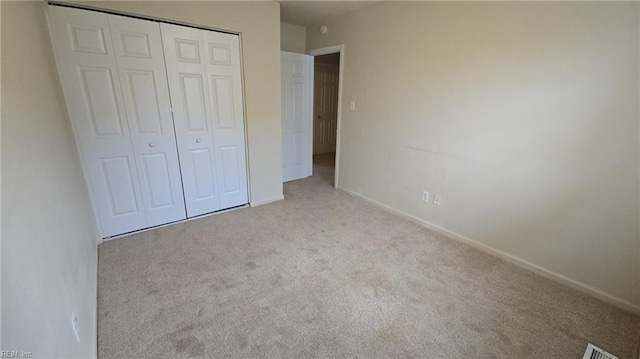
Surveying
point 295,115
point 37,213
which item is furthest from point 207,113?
point 37,213

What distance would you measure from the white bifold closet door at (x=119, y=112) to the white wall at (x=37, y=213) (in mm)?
233

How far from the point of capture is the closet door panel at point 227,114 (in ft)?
8.76

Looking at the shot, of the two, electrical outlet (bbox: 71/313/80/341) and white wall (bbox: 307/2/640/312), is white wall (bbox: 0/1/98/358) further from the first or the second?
white wall (bbox: 307/2/640/312)

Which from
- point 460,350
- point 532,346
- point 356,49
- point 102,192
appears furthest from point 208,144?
point 532,346

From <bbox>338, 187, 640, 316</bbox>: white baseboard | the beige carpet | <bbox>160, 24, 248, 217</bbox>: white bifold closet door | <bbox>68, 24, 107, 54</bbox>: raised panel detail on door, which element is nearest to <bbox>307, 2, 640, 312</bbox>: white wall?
<bbox>338, 187, 640, 316</bbox>: white baseboard

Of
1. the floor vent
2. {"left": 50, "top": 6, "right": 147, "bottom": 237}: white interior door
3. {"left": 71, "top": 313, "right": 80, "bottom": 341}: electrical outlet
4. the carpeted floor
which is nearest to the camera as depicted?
{"left": 71, "top": 313, "right": 80, "bottom": 341}: electrical outlet

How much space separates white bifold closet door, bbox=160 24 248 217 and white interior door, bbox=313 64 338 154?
2.97 m

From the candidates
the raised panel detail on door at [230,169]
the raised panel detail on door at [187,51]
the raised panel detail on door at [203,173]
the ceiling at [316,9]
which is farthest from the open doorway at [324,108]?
the raised panel detail on door at [187,51]

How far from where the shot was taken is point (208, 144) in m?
2.84

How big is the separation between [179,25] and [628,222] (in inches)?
148

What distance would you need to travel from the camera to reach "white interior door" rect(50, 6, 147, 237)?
2.03 m

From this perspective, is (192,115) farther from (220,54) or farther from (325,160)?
(325,160)

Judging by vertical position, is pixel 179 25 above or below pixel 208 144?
above

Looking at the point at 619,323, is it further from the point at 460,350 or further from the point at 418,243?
the point at 418,243
